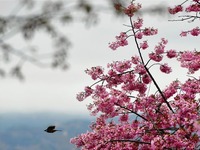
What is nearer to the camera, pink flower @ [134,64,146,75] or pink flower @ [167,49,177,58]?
pink flower @ [134,64,146,75]

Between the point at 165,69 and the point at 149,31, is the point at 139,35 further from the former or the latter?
the point at 165,69

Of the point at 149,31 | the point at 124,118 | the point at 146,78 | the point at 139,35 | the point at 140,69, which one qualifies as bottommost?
the point at 124,118

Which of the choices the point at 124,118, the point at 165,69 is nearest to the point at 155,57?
the point at 165,69

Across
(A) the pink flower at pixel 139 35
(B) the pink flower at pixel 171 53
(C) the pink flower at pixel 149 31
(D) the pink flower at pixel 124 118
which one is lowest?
(D) the pink flower at pixel 124 118

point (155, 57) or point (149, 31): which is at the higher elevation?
point (149, 31)

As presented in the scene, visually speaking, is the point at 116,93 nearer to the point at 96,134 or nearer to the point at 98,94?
the point at 98,94

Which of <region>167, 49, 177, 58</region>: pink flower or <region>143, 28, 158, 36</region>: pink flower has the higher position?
<region>143, 28, 158, 36</region>: pink flower

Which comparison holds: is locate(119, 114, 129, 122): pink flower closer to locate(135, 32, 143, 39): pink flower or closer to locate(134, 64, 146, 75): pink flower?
locate(134, 64, 146, 75): pink flower

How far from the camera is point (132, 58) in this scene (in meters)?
17.6

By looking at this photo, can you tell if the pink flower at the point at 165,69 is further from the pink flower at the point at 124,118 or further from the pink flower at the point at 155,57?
the pink flower at the point at 124,118

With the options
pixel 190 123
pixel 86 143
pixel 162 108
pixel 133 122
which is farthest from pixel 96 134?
pixel 190 123

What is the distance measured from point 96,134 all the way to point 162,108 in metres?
2.98

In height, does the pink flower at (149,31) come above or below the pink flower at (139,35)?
above

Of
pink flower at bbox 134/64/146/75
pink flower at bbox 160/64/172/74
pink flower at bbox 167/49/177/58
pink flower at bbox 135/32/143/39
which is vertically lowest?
pink flower at bbox 134/64/146/75
